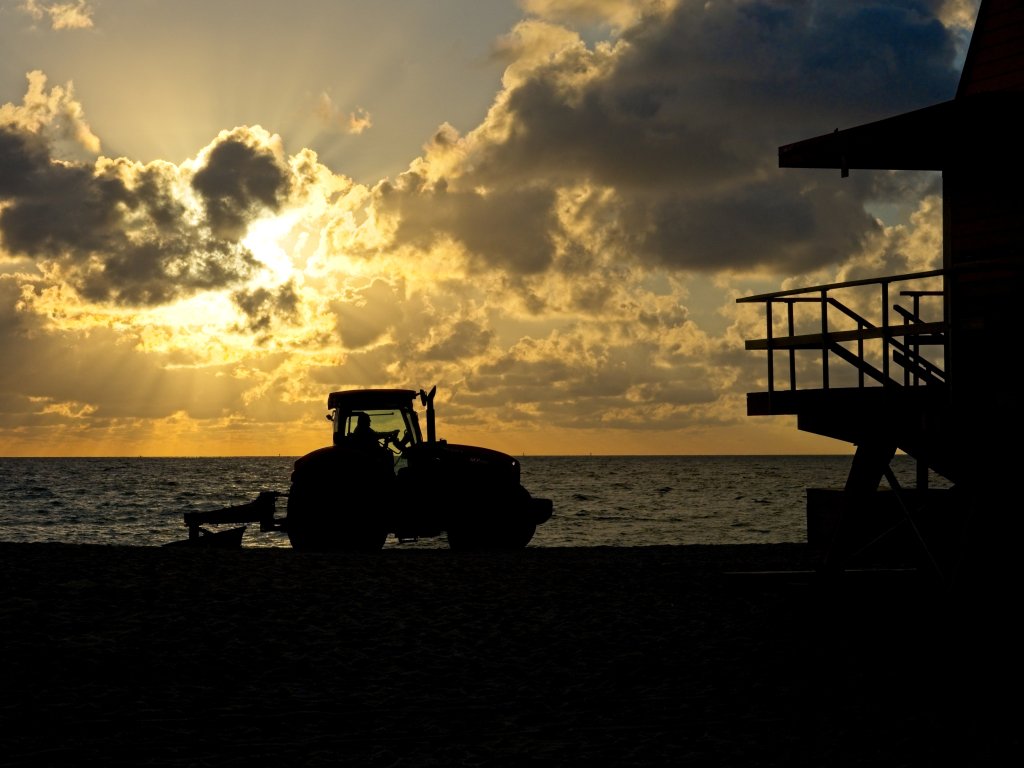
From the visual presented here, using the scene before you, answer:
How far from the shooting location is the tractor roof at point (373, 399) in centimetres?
2062

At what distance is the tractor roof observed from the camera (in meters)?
20.6

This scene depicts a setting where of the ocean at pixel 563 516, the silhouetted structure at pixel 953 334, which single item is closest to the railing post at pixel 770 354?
the silhouetted structure at pixel 953 334

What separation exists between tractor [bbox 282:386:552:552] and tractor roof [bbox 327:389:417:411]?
0.02 meters

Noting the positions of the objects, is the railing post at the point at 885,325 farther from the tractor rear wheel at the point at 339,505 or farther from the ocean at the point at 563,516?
the ocean at the point at 563,516

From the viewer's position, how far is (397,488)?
19.9 m

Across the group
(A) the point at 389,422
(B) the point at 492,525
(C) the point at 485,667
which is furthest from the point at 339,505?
(C) the point at 485,667

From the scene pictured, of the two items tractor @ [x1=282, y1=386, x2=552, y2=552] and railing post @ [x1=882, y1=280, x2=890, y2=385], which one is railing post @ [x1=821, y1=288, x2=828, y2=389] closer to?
railing post @ [x1=882, y1=280, x2=890, y2=385]

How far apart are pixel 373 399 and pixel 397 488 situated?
1.75 metres

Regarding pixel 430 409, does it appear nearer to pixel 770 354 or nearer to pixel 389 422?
pixel 389 422

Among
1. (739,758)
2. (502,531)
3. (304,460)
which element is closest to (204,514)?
(304,460)

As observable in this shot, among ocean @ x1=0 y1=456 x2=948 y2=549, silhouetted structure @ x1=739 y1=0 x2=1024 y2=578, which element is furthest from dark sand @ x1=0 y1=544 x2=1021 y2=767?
ocean @ x1=0 y1=456 x2=948 y2=549

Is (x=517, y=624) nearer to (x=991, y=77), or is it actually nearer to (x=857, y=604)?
(x=857, y=604)

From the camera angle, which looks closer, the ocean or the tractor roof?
the tractor roof

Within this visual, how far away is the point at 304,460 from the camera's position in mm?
20125
